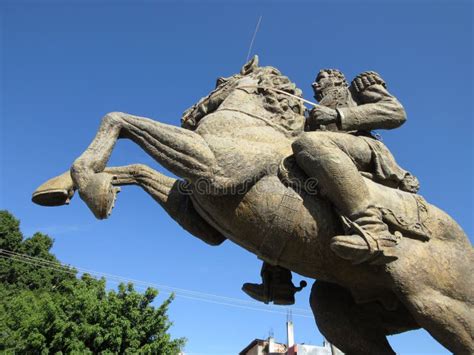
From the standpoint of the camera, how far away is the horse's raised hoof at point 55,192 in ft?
11.7

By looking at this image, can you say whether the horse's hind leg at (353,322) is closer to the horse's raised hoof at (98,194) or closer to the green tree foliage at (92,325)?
the horse's raised hoof at (98,194)

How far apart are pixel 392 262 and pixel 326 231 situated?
55 centimetres

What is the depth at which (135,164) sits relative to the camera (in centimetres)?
408

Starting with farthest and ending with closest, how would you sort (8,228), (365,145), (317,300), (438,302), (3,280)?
1. (8,228)
2. (3,280)
3. (317,300)
4. (365,145)
5. (438,302)

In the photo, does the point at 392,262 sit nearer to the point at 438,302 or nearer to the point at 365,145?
the point at 438,302

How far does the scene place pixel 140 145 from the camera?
3705 millimetres

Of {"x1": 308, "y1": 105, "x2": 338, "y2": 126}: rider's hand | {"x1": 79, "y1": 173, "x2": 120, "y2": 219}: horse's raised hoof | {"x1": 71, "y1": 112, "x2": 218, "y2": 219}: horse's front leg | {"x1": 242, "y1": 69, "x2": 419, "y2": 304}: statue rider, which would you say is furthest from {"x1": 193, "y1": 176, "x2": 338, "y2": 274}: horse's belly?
{"x1": 308, "y1": 105, "x2": 338, "y2": 126}: rider's hand

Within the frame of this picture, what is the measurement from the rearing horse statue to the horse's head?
17cm

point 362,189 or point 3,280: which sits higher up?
point 3,280

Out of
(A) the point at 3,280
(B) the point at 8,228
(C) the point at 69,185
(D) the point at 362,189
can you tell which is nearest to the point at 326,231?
(D) the point at 362,189

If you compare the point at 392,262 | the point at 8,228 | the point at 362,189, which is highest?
the point at 8,228

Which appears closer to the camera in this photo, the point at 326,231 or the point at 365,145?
the point at 326,231

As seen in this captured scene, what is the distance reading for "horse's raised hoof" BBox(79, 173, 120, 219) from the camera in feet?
11.3

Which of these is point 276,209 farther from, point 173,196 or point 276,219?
point 173,196
